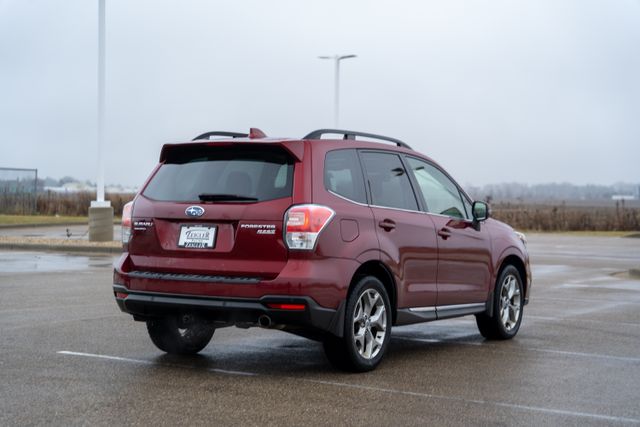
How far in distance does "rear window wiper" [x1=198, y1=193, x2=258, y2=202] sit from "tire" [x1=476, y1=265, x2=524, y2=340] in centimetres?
329

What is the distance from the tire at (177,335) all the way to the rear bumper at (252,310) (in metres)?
0.71

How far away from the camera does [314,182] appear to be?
7.78 m

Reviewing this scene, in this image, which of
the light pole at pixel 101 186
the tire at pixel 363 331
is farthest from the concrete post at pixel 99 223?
the tire at pixel 363 331

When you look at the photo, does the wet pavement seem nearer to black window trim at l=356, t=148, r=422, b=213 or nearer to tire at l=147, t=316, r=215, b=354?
tire at l=147, t=316, r=215, b=354

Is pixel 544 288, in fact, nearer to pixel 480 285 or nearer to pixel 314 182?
pixel 480 285

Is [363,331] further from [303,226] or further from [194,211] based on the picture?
[194,211]

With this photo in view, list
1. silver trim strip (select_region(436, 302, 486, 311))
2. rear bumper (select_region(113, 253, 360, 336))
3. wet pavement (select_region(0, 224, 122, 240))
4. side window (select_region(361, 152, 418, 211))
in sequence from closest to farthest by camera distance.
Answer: rear bumper (select_region(113, 253, 360, 336)), side window (select_region(361, 152, 418, 211)), silver trim strip (select_region(436, 302, 486, 311)), wet pavement (select_region(0, 224, 122, 240))

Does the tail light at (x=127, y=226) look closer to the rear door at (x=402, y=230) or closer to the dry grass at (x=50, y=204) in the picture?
the rear door at (x=402, y=230)

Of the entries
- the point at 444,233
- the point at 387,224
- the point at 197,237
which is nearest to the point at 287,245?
the point at 197,237

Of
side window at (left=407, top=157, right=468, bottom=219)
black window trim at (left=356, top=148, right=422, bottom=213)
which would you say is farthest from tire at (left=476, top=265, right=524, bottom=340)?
black window trim at (left=356, top=148, right=422, bottom=213)

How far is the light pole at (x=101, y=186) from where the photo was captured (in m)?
25.5

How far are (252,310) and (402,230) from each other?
172 centimetres

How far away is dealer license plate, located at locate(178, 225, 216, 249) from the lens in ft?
25.7

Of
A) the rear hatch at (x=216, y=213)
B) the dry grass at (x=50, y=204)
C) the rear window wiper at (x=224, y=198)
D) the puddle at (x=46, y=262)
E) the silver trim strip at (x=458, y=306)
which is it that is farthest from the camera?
the dry grass at (x=50, y=204)
